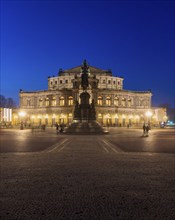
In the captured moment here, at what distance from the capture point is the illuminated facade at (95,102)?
4311 inches

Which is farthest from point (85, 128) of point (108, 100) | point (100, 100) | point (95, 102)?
point (108, 100)

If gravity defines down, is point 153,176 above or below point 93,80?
below

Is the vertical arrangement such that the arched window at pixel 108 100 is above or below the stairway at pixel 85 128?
above

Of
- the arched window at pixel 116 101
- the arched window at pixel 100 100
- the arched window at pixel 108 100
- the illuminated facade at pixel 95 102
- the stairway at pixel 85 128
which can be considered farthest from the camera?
the arched window at pixel 116 101

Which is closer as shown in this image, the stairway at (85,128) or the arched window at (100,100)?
the stairway at (85,128)

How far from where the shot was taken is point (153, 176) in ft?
32.5

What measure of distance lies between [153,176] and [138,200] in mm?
3152

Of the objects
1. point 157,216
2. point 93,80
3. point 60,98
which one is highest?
point 93,80

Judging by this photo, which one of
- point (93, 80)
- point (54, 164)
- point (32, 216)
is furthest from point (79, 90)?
point (32, 216)

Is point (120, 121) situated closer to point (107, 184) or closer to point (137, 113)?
point (137, 113)

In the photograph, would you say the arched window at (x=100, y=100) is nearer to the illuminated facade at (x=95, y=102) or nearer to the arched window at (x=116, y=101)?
the illuminated facade at (x=95, y=102)

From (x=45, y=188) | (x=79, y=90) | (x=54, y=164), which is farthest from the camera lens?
(x=79, y=90)

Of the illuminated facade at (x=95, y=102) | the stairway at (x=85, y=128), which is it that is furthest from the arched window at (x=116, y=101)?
the stairway at (x=85, y=128)

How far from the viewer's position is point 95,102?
108 meters
